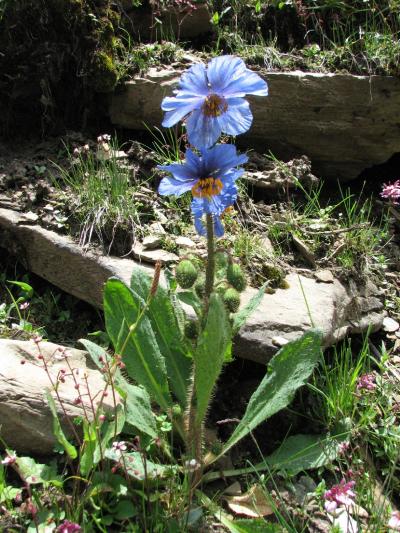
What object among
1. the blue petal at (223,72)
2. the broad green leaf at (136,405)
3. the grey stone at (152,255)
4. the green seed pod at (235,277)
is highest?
the blue petal at (223,72)

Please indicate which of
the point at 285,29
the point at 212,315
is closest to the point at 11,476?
the point at 212,315

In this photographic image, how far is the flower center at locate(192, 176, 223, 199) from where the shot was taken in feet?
6.57

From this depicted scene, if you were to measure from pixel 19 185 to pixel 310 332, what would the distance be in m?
1.67

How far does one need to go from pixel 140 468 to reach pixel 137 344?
1.42ft

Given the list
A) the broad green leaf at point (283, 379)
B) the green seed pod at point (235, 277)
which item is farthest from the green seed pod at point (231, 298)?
the broad green leaf at point (283, 379)

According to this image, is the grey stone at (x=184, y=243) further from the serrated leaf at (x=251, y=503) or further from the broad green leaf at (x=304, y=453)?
the serrated leaf at (x=251, y=503)

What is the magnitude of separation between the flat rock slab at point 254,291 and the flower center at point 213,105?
0.88 m

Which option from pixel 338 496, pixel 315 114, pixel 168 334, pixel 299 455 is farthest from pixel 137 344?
pixel 315 114

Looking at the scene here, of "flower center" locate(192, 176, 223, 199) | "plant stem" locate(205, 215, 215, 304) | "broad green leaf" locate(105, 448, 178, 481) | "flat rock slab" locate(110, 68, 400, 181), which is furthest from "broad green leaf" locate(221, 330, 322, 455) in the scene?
"flat rock slab" locate(110, 68, 400, 181)

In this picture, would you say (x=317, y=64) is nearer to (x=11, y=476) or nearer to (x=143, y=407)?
(x=143, y=407)

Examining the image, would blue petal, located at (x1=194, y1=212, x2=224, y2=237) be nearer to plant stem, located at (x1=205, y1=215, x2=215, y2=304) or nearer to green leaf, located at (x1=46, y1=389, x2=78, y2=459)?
plant stem, located at (x1=205, y1=215, x2=215, y2=304)

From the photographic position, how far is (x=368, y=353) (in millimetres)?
2789

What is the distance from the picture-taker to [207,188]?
2.01m

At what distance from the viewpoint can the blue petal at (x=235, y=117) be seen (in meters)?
1.97
